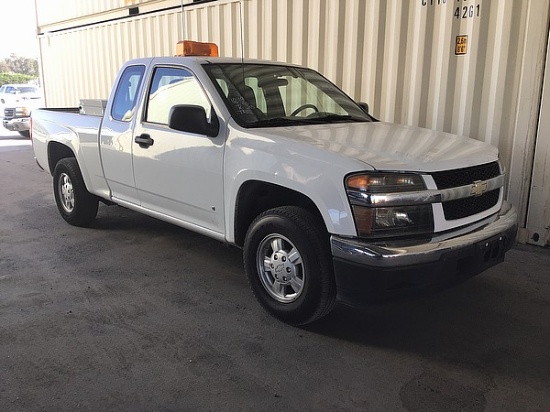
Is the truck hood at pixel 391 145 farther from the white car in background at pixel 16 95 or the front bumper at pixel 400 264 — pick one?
the white car in background at pixel 16 95

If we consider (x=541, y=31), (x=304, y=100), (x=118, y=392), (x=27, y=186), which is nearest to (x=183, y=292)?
(x=118, y=392)

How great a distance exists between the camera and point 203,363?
10.2 feet

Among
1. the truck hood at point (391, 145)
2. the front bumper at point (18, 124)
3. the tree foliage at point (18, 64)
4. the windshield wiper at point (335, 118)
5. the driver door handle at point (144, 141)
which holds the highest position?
the tree foliage at point (18, 64)

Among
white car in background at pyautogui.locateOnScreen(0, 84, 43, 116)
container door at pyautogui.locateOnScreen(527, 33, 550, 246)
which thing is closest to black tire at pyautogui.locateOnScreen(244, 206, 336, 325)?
container door at pyautogui.locateOnScreen(527, 33, 550, 246)

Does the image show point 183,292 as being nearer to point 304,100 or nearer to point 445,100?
point 304,100

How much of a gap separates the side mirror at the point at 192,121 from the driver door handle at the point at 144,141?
72 cm

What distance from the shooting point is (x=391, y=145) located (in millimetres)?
3465

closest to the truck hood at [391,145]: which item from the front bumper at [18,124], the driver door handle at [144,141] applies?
the driver door handle at [144,141]

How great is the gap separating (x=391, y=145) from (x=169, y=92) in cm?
206

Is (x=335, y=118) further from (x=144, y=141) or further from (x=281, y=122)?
(x=144, y=141)

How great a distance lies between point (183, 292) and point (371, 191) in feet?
6.33

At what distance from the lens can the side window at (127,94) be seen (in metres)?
4.84

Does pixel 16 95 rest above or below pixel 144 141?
below

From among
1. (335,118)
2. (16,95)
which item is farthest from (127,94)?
(16,95)
